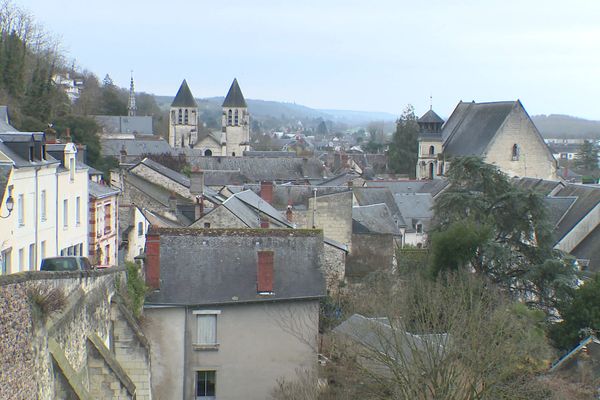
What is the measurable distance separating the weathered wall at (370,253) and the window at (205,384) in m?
12.0

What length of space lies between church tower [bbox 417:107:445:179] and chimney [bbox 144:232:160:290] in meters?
61.2

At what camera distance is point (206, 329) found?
2269cm

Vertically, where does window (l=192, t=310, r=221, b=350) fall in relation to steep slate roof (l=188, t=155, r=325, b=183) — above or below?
below

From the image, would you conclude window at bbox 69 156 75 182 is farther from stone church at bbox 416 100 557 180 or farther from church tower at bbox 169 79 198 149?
church tower at bbox 169 79 198 149

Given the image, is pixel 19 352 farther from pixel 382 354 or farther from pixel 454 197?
pixel 454 197

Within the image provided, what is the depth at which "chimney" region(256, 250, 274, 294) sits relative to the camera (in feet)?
75.1

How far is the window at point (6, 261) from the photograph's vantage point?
19.8 meters

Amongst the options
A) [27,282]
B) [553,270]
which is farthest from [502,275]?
[27,282]

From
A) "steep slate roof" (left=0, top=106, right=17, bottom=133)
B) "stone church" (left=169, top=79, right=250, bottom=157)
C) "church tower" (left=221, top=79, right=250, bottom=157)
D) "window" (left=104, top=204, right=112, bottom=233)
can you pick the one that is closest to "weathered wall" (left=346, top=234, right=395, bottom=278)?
"window" (left=104, top=204, right=112, bottom=233)

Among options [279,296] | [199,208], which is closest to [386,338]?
[279,296]

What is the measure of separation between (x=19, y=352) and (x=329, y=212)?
2808cm

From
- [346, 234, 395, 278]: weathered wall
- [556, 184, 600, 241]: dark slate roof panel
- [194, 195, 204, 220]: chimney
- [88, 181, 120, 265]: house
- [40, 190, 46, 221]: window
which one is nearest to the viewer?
[40, 190, 46, 221]: window

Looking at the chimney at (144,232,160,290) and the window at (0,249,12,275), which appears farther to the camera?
the chimney at (144,232,160,290)

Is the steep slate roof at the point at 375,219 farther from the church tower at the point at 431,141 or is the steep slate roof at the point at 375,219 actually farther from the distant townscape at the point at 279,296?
the church tower at the point at 431,141
